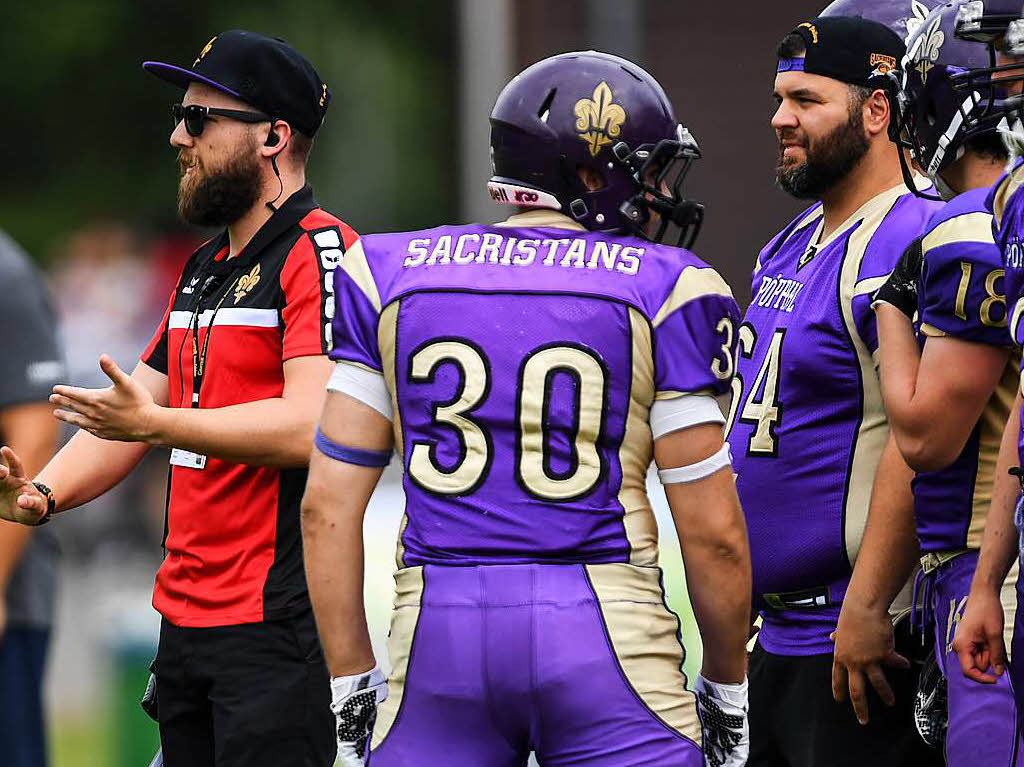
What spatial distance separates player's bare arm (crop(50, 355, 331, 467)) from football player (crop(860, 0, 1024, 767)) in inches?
51.5

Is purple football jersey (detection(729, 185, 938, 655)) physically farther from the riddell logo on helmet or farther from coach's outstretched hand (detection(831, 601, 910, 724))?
the riddell logo on helmet

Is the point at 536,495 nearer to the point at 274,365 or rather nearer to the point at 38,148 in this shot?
the point at 274,365

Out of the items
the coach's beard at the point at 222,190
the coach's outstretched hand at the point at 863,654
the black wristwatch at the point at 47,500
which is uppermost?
the coach's beard at the point at 222,190

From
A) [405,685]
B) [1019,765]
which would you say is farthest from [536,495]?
[1019,765]

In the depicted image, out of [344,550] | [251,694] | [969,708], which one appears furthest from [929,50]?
[251,694]

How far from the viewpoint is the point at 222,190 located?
453cm

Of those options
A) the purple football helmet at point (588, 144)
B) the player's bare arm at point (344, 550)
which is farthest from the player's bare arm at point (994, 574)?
the player's bare arm at point (344, 550)

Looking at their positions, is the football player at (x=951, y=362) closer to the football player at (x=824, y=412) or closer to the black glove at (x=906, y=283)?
the black glove at (x=906, y=283)

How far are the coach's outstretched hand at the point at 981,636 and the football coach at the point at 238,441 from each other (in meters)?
1.55

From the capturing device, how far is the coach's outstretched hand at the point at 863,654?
403cm

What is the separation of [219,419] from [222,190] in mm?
693

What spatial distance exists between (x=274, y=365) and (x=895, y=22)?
69.7 inches

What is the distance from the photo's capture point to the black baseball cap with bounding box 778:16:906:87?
441 centimetres

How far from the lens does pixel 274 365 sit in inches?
171
